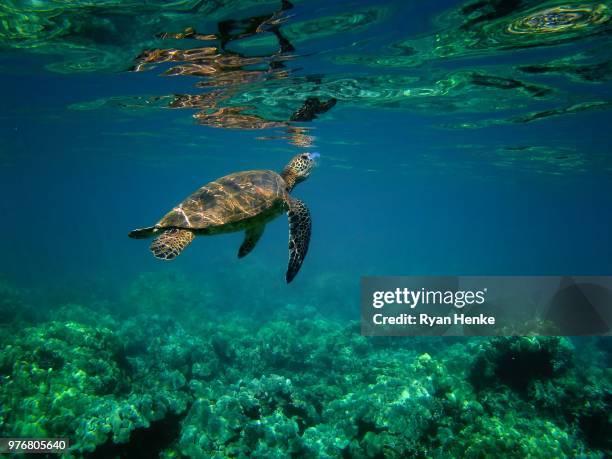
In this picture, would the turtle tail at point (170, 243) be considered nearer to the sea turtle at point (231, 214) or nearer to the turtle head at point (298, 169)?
the sea turtle at point (231, 214)

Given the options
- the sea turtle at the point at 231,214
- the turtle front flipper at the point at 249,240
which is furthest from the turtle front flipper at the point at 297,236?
the turtle front flipper at the point at 249,240

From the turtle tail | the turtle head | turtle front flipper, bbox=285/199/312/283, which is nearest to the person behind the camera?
the turtle tail

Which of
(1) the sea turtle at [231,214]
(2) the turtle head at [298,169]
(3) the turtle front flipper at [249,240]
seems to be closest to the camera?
(1) the sea turtle at [231,214]

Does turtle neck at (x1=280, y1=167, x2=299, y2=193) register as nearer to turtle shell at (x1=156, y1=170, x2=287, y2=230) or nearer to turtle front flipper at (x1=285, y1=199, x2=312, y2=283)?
turtle front flipper at (x1=285, y1=199, x2=312, y2=283)

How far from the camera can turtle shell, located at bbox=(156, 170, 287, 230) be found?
253 inches

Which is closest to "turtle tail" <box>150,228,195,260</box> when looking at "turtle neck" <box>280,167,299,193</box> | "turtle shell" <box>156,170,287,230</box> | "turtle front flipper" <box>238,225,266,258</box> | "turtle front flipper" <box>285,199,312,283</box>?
"turtle shell" <box>156,170,287,230</box>

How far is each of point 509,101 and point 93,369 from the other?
1841 centimetres

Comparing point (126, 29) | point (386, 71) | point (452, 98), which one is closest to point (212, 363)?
point (126, 29)

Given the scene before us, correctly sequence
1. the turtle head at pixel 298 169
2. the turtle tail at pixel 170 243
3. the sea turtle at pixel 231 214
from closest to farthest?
the turtle tail at pixel 170 243 < the sea turtle at pixel 231 214 < the turtle head at pixel 298 169

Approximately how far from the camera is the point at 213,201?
22.4 feet

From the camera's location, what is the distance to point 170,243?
601cm

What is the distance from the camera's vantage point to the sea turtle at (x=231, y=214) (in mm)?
6148

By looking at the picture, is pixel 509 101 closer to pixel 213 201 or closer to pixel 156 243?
pixel 213 201

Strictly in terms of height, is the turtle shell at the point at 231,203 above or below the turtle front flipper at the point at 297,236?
above
